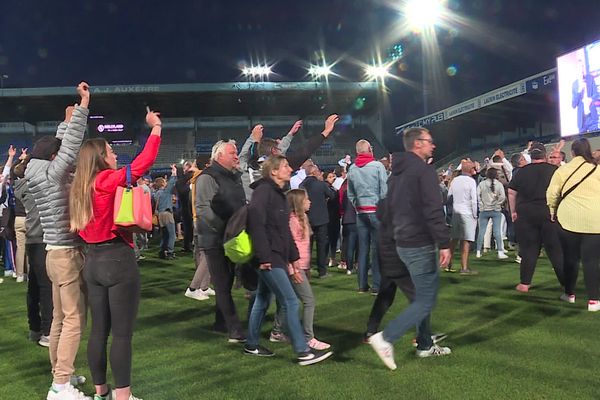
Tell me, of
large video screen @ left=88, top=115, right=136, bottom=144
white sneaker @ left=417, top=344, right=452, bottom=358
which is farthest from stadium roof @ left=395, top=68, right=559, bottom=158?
white sneaker @ left=417, top=344, right=452, bottom=358

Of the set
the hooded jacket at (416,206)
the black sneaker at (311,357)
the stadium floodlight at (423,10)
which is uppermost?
the stadium floodlight at (423,10)

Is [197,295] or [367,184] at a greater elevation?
[367,184]

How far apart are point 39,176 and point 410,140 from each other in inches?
109

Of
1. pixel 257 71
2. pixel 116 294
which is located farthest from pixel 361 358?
pixel 257 71

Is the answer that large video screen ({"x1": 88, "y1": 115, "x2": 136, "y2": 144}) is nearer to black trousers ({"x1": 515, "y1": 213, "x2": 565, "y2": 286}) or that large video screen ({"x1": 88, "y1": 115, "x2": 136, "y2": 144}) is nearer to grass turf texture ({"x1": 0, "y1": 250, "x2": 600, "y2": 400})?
grass turf texture ({"x1": 0, "y1": 250, "x2": 600, "y2": 400})

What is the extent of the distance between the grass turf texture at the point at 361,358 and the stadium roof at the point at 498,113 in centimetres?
1736

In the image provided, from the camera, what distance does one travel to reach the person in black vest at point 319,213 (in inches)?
348

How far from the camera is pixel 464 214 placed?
28.2 ft

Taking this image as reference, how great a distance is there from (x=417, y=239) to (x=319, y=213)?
498cm

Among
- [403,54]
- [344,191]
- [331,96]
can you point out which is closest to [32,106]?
[331,96]

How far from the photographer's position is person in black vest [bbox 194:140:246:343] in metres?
4.93

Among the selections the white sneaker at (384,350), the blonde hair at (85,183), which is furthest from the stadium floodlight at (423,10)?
the blonde hair at (85,183)

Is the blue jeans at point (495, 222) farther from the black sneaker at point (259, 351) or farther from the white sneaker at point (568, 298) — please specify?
the black sneaker at point (259, 351)

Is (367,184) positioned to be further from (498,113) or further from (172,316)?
(498,113)
